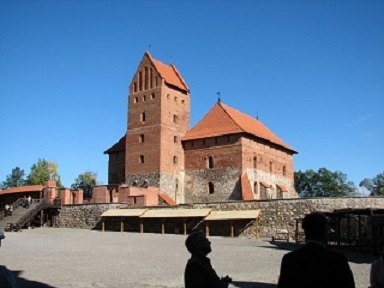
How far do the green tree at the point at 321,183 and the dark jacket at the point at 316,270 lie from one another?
232ft

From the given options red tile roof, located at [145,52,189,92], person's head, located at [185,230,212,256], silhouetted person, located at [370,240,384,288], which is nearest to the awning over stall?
red tile roof, located at [145,52,189,92]

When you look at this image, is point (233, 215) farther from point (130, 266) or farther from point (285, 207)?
point (130, 266)

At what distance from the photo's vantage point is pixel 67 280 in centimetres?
1143

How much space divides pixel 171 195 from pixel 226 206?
13.0 metres

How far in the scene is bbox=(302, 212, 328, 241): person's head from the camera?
3701 mm

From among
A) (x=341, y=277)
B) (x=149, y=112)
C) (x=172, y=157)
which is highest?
(x=149, y=112)

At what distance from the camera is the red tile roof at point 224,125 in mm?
42656

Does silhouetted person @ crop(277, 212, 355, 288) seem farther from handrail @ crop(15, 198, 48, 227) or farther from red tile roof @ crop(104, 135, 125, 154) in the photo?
red tile roof @ crop(104, 135, 125, 154)

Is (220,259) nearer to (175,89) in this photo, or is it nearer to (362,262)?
(362,262)

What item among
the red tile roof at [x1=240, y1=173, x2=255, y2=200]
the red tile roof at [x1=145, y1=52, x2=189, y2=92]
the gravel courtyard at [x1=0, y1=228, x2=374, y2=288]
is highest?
the red tile roof at [x1=145, y1=52, x2=189, y2=92]

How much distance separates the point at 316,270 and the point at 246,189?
119ft

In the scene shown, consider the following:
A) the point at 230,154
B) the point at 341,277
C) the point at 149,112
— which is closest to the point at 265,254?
the point at 341,277

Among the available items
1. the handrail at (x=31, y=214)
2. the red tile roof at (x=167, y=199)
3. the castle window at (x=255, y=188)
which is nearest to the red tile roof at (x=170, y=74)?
the red tile roof at (x=167, y=199)

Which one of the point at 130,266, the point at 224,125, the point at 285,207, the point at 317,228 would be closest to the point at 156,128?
the point at 224,125
